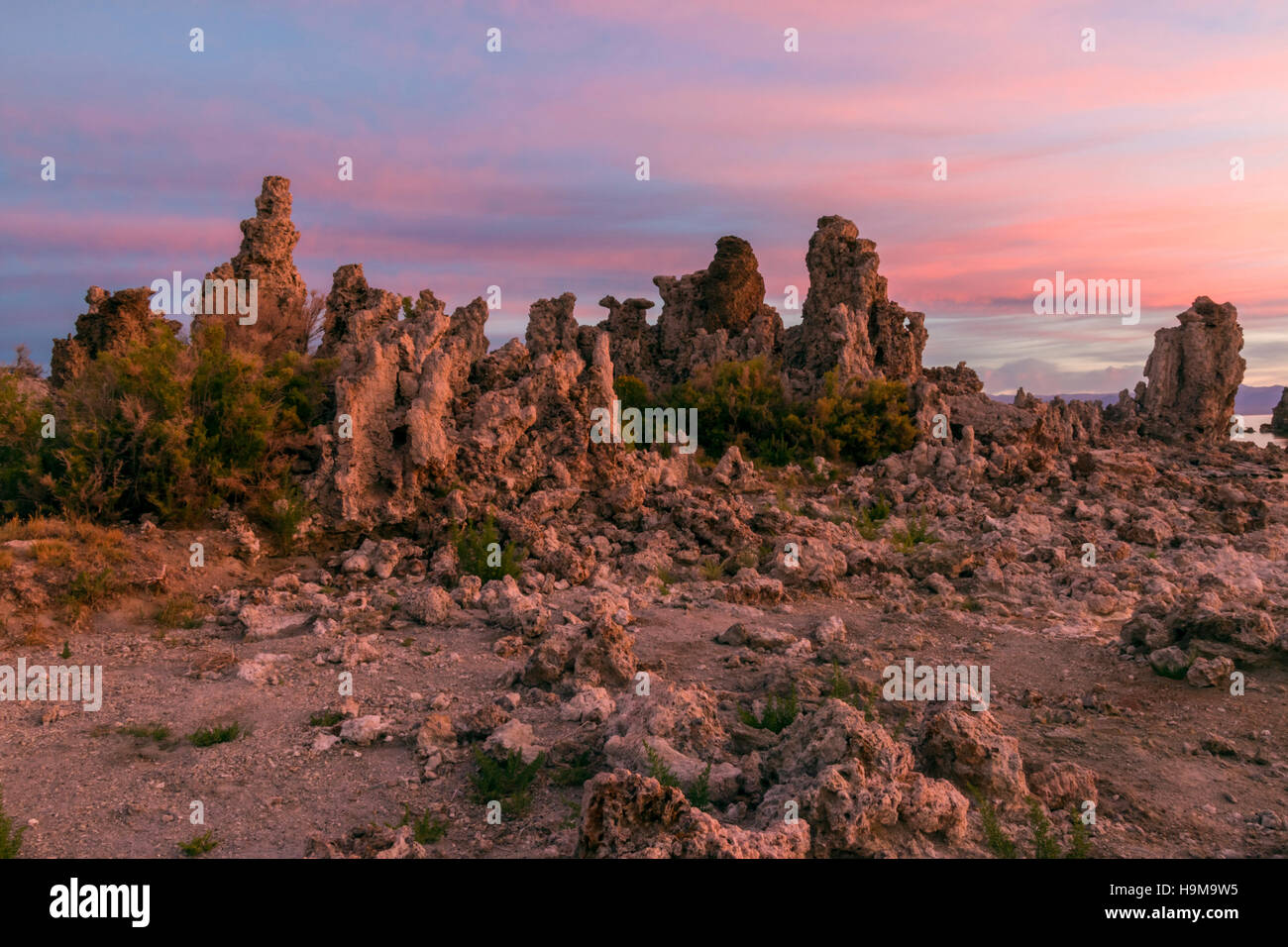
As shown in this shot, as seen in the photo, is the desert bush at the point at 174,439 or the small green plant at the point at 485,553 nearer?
the desert bush at the point at 174,439

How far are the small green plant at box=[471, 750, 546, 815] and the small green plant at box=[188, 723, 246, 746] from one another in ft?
5.86

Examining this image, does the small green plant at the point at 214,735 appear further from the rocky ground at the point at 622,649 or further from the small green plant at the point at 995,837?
the small green plant at the point at 995,837

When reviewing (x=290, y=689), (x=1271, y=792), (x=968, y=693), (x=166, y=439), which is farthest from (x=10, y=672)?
(x=1271, y=792)

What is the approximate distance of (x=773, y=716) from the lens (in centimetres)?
598

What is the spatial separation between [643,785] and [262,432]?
7.60 m

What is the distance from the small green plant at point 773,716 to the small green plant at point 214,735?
135 inches

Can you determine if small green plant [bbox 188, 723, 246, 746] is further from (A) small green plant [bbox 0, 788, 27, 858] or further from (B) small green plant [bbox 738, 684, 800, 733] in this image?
(B) small green plant [bbox 738, 684, 800, 733]

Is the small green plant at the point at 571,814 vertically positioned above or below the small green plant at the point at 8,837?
below

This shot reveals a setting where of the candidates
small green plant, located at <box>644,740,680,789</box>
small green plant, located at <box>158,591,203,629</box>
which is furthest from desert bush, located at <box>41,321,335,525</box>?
small green plant, located at <box>644,740,680,789</box>

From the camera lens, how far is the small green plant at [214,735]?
5.73 metres

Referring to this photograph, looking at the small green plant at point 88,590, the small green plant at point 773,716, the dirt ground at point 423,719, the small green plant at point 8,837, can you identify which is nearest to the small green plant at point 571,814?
the dirt ground at point 423,719

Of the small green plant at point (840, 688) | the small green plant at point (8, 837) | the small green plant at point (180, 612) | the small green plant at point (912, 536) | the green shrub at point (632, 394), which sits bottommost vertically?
the small green plant at point (8, 837)

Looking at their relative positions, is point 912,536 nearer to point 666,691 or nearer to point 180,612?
point 666,691

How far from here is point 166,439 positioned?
31.1 feet
